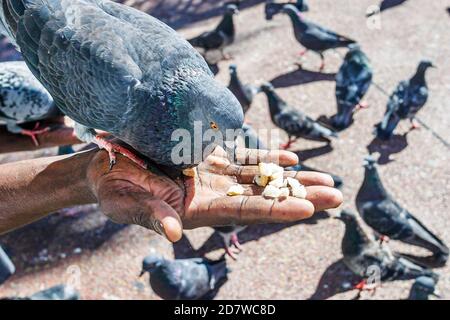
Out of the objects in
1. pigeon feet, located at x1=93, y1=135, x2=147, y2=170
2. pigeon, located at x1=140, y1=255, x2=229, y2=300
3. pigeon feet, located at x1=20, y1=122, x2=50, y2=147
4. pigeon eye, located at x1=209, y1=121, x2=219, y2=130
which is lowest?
pigeon, located at x1=140, y1=255, x2=229, y2=300

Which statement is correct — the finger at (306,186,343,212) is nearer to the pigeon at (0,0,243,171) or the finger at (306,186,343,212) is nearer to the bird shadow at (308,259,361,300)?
the pigeon at (0,0,243,171)

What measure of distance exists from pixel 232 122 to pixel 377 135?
4.17 m

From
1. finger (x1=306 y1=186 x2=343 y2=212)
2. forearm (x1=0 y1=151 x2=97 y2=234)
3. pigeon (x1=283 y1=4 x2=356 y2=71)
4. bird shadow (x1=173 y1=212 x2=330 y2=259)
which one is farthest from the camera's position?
pigeon (x1=283 y1=4 x2=356 y2=71)

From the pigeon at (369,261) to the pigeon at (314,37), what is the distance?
3.70 m

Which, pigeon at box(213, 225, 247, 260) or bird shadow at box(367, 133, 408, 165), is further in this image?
bird shadow at box(367, 133, 408, 165)

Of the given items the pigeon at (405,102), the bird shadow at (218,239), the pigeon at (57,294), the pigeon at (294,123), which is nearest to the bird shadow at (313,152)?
the pigeon at (294,123)

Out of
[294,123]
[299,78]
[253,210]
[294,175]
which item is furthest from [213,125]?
[299,78]

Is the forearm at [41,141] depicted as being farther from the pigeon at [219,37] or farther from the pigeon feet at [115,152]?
the pigeon at [219,37]

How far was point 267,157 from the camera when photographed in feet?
13.4

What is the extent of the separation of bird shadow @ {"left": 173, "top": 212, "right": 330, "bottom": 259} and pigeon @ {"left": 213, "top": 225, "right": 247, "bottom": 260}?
0.38 ft

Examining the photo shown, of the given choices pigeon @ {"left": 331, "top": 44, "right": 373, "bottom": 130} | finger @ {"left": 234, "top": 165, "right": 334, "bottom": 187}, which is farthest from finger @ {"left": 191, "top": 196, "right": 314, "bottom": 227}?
pigeon @ {"left": 331, "top": 44, "right": 373, "bottom": 130}

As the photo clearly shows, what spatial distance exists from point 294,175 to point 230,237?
198 cm

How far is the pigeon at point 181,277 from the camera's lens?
5027 mm

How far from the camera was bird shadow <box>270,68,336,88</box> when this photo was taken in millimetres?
8312
